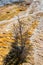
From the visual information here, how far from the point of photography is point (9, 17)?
41.8 m

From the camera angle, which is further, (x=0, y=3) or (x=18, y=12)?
(x=0, y=3)

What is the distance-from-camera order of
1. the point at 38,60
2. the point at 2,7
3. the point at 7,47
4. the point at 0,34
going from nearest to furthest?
the point at 38,60 → the point at 7,47 → the point at 0,34 → the point at 2,7

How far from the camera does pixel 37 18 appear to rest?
39.2m

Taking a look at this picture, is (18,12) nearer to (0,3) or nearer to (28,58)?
(0,3)

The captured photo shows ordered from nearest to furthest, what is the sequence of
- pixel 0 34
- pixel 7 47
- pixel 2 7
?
pixel 7 47
pixel 0 34
pixel 2 7

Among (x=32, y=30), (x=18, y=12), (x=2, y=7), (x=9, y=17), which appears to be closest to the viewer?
(x=32, y=30)

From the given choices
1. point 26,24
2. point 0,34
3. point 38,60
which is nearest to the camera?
point 38,60

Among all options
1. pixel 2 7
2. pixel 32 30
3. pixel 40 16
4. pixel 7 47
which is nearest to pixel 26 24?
pixel 32 30

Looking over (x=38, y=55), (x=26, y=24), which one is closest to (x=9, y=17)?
(x=26, y=24)

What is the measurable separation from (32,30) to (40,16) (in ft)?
25.1

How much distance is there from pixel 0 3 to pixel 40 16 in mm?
14031

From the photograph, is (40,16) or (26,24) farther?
(40,16)

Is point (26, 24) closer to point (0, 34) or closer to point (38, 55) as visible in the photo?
point (0, 34)

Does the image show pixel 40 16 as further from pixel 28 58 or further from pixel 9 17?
pixel 28 58
